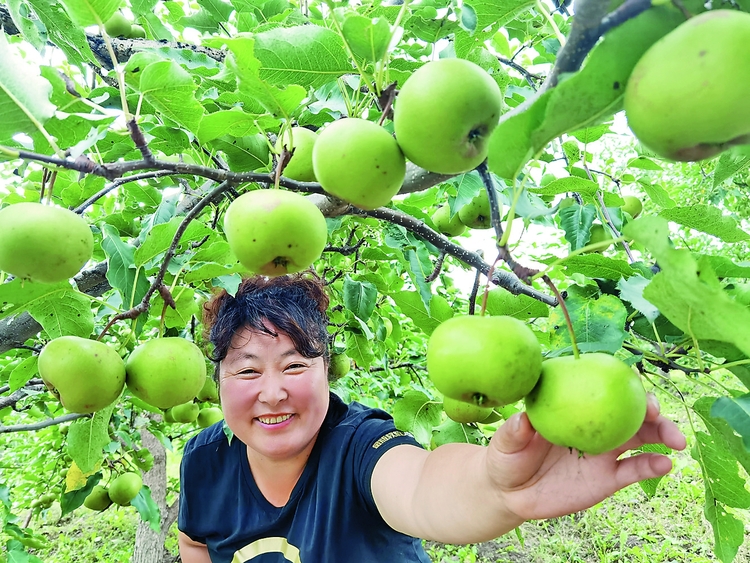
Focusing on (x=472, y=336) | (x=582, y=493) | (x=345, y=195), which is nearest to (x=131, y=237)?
(x=345, y=195)

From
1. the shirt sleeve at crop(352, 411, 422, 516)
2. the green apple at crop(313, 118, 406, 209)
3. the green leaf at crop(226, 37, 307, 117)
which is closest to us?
the green apple at crop(313, 118, 406, 209)

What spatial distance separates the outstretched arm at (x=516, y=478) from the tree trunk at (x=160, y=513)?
4475 mm

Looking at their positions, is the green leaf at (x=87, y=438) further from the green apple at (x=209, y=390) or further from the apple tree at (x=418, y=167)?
the green apple at (x=209, y=390)

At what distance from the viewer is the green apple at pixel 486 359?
0.84m

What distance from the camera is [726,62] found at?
1.94 ft

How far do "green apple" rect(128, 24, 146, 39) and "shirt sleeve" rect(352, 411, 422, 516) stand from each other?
2.76 meters

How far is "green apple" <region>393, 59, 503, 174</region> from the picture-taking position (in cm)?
90

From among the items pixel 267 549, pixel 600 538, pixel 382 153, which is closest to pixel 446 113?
pixel 382 153

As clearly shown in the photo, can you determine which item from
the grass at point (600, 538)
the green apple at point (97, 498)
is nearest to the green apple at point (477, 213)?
the green apple at point (97, 498)

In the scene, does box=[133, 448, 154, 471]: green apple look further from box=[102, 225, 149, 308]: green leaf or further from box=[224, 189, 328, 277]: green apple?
box=[224, 189, 328, 277]: green apple

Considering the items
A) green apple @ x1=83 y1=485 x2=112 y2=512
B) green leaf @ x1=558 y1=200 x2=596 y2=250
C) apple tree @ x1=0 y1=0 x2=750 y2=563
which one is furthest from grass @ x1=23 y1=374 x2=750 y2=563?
apple tree @ x1=0 y1=0 x2=750 y2=563

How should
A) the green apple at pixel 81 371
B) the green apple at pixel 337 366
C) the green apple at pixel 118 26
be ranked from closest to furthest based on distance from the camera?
the green apple at pixel 81 371, the green apple at pixel 118 26, the green apple at pixel 337 366

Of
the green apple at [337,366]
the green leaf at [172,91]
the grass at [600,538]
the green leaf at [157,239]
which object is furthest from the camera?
the grass at [600,538]

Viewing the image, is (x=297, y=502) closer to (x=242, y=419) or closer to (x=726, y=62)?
(x=242, y=419)
